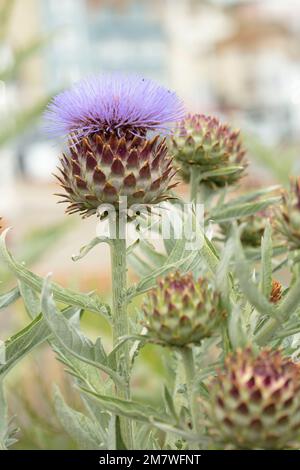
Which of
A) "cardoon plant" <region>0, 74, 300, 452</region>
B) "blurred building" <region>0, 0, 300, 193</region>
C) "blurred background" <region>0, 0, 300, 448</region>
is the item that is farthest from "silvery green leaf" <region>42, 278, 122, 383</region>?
"blurred building" <region>0, 0, 300, 193</region>

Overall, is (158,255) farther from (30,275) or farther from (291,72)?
(291,72)

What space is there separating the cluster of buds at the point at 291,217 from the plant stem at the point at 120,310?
144 millimetres

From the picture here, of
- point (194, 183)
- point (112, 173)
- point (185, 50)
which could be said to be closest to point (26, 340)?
point (112, 173)

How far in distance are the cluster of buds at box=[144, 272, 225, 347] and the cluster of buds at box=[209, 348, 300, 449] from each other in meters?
0.06

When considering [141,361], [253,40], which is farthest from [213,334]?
[253,40]

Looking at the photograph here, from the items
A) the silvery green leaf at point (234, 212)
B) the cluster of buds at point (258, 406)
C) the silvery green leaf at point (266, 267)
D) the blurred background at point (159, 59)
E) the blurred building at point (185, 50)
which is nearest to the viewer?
the cluster of buds at point (258, 406)

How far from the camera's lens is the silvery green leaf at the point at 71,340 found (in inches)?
20.9

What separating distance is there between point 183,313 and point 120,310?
11 centimetres

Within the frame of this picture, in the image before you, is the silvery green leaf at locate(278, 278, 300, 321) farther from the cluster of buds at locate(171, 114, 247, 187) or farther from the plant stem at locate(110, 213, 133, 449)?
the cluster of buds at locate(171, 114, 247, 187)

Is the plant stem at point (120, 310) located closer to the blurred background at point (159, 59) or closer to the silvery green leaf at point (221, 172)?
the silvery green leaf at point (221, 172)

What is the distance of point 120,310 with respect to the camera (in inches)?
24.4

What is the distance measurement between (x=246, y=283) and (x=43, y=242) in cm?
137

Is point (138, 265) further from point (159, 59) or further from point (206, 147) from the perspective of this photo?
point (159, 59)

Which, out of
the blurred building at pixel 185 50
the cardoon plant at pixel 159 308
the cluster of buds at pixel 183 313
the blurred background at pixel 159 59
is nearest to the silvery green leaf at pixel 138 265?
the cardoon plant at pixel 159 308
